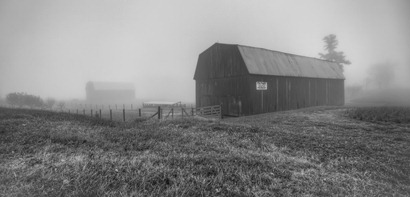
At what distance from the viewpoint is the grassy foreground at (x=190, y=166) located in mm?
3354

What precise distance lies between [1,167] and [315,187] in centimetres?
649

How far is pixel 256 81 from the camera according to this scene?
18516 mm

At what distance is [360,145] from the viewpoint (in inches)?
264

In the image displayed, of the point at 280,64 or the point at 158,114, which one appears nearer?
the point at 158,114

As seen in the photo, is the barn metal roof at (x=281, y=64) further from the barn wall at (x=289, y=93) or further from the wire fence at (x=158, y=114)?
the wire fence at (x=158, y=114)

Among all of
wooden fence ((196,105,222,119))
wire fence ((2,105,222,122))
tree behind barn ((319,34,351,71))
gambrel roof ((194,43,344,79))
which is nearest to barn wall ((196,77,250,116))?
wooden fence ((196,105,222,119))

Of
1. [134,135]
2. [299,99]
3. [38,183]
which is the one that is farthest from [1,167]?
[299,99]

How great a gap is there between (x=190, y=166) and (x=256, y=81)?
15.6 meters

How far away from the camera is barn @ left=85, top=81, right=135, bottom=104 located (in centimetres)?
6400

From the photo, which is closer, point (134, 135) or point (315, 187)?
point (315, 187)

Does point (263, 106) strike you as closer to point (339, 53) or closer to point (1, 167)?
point (1, 167)

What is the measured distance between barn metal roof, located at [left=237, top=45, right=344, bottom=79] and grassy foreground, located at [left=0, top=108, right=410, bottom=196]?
1303 centimetres

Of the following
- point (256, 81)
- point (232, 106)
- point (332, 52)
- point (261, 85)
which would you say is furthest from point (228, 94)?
point (332, 52)

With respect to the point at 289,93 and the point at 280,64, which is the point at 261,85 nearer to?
the point at 289,93
